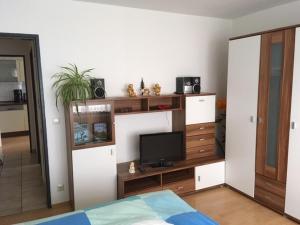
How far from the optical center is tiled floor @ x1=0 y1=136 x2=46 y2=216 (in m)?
3.13

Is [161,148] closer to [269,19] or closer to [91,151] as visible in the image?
[91,151]

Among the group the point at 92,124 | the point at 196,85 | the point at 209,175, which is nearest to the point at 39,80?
the point at 92,124

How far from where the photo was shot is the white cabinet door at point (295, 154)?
2582 mm

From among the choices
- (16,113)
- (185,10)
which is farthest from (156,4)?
(16,113)

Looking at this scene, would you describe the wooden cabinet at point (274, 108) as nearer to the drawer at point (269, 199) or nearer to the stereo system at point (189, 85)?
the drawer at point (269, 199)

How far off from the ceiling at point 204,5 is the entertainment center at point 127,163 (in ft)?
3.76

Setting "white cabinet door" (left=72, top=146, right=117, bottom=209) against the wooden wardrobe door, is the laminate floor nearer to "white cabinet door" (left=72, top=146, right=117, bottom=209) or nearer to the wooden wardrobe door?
the wooden wardrobe door

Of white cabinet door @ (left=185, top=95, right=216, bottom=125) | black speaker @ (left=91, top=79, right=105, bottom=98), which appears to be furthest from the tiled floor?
white cabinet door @ (left=185, top=95, right=216, bottom=125)

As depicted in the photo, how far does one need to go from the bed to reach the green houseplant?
134cm

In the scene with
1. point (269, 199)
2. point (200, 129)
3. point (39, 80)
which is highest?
point (39, 80)

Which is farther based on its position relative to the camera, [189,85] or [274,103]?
[189,85]

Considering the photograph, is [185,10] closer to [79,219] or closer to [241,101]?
[241,101]

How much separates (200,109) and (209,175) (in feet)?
3.06

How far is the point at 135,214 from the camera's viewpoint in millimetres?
1722
